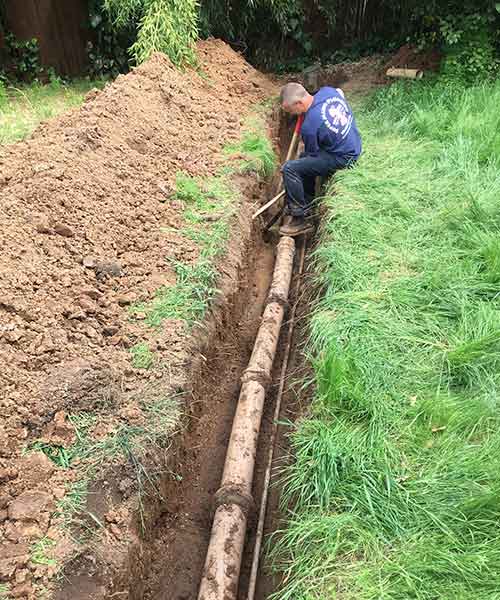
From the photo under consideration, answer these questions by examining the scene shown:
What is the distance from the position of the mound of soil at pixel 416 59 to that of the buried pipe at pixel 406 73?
0.21 meters

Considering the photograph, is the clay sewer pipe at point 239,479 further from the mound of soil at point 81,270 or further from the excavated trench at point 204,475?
the mound of soil at point 81,270

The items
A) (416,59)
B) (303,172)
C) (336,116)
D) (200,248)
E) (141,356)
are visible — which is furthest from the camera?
(416,59)

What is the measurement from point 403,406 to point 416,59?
6.97m

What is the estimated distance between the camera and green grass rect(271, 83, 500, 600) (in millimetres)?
2270

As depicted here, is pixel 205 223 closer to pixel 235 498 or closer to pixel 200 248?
pixel 200 248

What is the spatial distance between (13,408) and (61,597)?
1077 mm

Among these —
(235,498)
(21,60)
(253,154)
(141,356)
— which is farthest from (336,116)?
(21,60)

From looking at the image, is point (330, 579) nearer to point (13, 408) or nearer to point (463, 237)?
point (13, 408)

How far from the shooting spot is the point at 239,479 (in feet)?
10.4

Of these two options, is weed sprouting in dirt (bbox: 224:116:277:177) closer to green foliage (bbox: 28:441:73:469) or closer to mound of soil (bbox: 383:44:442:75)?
mound of soil (bbox: 383:44:442:75)

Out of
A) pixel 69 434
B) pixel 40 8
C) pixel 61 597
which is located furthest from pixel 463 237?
pixel 40 8

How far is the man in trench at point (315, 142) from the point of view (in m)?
5.36

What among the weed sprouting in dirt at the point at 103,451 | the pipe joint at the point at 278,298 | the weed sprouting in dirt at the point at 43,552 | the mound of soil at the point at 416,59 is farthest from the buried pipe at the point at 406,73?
the weed sprouting in dirt at the point at 43,552

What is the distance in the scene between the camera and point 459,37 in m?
6.77
